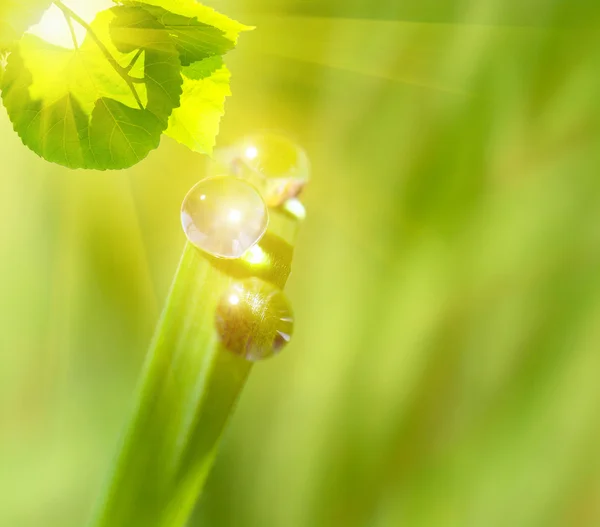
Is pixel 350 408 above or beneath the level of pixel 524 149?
beneath

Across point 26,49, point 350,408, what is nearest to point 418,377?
point 350,408

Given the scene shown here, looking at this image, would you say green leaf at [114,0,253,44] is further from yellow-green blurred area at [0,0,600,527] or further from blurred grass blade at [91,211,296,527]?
yellow-green blurred area at [0,0,600,527]

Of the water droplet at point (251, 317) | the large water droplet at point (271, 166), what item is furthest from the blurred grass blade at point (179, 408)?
the large water droplet at point (271, 166)

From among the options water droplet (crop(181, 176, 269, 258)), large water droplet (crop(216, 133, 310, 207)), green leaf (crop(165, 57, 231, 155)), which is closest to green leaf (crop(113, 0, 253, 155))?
green leaf (crop(165, 57, 231, 155))

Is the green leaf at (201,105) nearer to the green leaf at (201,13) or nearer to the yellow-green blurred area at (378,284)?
the green leaf at (201,13)

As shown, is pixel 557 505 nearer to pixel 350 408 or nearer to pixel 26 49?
pixel 350 408

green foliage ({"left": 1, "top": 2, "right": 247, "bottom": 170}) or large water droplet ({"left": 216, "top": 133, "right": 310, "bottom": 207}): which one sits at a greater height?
large water droplet ({"left": 216, "top": 133, "right": 310, "bottom": 207})
